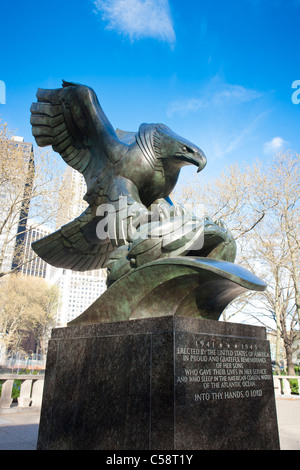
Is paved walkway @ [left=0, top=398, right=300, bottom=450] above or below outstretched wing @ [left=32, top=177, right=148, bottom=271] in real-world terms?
below

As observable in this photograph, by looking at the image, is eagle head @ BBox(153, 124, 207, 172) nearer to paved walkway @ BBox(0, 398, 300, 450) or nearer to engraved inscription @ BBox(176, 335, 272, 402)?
engraved inscription @ BBox(176, 335, 272, 402)

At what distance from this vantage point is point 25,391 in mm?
8211

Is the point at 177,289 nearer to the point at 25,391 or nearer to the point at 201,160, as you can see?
the point at 201,160

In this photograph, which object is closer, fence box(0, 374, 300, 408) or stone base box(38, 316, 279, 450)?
stone base box(38, 316, 279, 450)

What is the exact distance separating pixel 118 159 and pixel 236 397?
315 cm

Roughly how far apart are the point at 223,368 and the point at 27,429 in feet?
14.4

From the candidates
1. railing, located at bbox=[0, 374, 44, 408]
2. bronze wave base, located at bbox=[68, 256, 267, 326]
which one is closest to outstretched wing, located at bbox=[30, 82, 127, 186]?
bronze wave base, located at bbox=[68, 256, 267, 326]

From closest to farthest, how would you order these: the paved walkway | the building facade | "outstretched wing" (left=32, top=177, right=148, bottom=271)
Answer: "outstretched wing" (left=32, top=177, right=148, bottom=271)
the paved walkway
the building facade

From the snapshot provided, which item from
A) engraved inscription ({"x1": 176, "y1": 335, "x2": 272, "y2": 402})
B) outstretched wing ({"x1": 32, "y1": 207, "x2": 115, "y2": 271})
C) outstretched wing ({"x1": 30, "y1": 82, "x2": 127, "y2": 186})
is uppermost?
outstretched wing ({"x1": 30, "y1": 82, "x2": 127, "y2": 186})

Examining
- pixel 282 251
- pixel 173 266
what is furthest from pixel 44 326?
pixel 173 266

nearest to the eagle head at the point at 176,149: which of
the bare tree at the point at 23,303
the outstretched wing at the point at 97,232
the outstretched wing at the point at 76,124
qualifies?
the outstretched wing at the point at 76,124

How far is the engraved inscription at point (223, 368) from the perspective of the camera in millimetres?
2625

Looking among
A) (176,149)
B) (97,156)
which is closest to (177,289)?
(176,149)

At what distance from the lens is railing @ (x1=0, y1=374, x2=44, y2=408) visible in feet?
25.6
